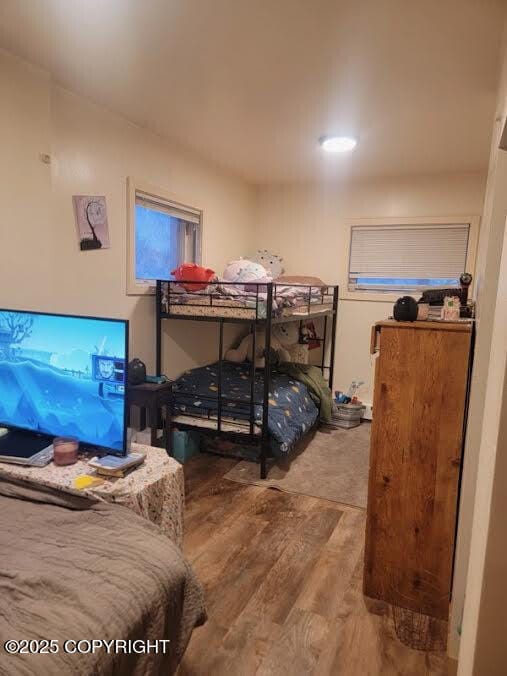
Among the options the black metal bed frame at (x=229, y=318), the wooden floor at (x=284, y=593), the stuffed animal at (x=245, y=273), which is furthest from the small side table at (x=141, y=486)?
the stuffed animal at (x=245, y=273)

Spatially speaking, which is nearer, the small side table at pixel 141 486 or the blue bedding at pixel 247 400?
the small side table at pixel 141 486

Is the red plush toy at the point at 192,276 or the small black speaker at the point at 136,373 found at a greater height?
the red plush toy at the point at 192,276

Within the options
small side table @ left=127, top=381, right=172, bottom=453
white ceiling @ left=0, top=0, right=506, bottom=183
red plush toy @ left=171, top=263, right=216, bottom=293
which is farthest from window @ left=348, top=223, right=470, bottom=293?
small side table @ left=127, top=381, right=172, bottom=453

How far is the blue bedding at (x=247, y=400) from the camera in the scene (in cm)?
297

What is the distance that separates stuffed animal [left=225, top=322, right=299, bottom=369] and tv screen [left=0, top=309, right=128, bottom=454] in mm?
2385

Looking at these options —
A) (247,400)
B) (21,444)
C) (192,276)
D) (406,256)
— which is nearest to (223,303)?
(192,276)

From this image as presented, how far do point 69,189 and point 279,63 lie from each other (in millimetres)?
1319

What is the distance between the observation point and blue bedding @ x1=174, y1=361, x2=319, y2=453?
297cm

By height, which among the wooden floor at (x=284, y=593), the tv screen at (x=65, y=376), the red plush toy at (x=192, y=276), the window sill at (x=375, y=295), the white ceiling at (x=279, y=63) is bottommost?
the wooden floor at (x=284, y=593)

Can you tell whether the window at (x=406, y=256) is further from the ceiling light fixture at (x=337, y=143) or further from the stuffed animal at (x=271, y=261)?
the ceiling light fixture at (x=337, y=143)

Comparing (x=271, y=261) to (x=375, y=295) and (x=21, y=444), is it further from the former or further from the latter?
(x=21, y=444)

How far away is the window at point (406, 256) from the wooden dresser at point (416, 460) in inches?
99.3

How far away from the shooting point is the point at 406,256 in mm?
4016

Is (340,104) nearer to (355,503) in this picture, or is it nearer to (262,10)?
(262,10)
